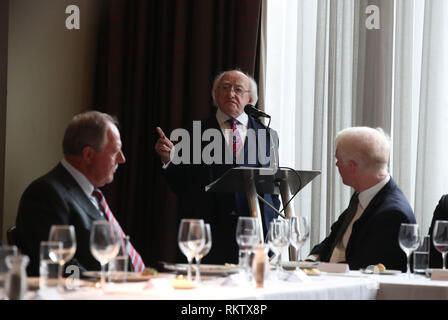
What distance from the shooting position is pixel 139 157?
513 cm

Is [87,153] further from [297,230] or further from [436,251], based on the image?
[436,251]

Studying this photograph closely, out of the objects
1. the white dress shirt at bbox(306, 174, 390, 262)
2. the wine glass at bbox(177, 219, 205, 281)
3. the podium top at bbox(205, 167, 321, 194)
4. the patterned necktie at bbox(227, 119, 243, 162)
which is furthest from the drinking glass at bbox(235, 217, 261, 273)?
the patterned necktie at bbox(227, 119, 243, 162)

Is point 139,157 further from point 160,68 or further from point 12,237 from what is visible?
point 12,237

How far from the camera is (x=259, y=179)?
317 centimetres

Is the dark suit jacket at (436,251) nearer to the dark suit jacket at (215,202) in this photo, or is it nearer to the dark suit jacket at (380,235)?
the dark suit jacket at (380,235)

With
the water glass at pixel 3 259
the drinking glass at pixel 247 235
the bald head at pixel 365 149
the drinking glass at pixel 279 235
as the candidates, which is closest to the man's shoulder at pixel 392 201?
the bald head at pixel 365 149

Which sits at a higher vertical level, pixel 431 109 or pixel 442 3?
pixel 442 3

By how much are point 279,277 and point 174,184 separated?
5.91ft

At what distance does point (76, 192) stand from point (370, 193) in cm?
129

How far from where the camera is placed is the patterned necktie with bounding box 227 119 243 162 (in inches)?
153

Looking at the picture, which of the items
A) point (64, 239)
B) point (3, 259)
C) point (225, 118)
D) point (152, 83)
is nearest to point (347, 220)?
point (225, 118)

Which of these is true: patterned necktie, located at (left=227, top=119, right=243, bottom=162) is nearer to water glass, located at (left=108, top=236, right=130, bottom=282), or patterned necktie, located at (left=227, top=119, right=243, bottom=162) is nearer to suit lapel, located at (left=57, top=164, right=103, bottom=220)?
suit lapel, located at (left=57, top=164, right=103, bottom=220)
